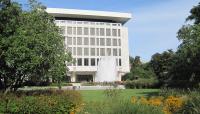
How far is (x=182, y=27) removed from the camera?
1220 inches

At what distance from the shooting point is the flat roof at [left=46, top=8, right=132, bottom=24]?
116463mm

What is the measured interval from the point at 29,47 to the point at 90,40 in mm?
96210

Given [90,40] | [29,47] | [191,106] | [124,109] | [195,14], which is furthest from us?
[90,40]

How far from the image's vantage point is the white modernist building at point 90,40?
115m

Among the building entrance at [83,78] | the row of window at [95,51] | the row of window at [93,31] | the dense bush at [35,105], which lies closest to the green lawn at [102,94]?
the dense bush at [35,105]

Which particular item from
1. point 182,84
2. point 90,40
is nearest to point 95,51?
point 90,40

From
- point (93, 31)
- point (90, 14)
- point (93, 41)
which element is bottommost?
point (93, 41)

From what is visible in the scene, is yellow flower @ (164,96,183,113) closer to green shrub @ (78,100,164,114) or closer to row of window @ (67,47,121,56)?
green shrub @ (78,100,164,114)

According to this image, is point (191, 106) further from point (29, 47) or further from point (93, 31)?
point (93, 31)

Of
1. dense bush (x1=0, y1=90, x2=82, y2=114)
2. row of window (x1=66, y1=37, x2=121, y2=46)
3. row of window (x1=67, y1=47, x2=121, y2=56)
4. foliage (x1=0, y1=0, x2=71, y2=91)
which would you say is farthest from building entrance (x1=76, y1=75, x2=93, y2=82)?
dense bush (x1=0, y1=90, x2=82, y2=114)

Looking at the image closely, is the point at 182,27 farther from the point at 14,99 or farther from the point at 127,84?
the point at 127,84

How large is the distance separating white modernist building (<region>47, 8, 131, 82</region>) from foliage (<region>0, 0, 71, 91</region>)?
90.1 meters

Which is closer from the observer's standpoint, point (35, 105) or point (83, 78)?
point (35, 105)

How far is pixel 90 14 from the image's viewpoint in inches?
4695
